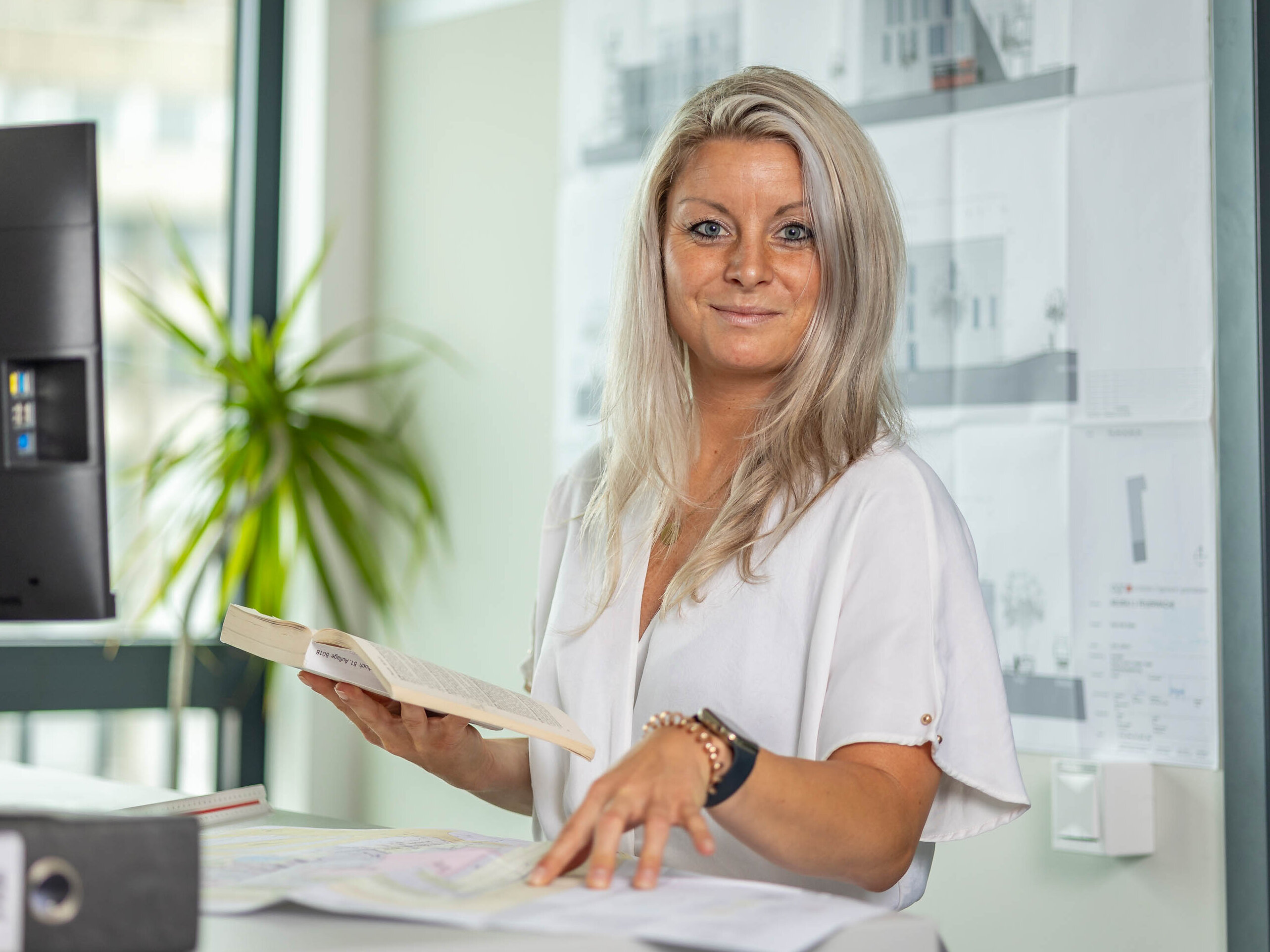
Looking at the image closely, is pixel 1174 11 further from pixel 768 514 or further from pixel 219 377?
pixel 219 377

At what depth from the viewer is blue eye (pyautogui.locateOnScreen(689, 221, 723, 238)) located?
1.57 m

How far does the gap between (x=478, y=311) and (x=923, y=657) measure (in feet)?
7.47

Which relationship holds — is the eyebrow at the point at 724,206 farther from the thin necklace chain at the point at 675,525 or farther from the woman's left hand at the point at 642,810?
the woman's left hand at the point at 642,810

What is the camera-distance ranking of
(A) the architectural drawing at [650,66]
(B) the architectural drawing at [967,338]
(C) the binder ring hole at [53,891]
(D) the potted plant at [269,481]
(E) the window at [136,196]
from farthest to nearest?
1. (E) the window at [136,196]
2. (D) the potted plant at [269,481]
3. (A) the architectural drawing at [650,66]
4. (B) the architectural drawing at [967,338]
5. (C) the binder ring hole at [53,891]

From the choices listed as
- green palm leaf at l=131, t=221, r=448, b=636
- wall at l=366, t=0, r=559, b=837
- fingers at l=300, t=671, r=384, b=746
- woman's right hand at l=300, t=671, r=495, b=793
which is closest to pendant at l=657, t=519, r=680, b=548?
woman's right hand at l=300, t=671, r=495, b=793

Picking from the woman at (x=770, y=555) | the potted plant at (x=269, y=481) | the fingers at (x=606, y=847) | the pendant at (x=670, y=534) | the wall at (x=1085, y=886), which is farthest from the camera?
the potted plant at (x=269, y=481)

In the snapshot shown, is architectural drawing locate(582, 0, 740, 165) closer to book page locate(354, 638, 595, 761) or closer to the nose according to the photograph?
the nose

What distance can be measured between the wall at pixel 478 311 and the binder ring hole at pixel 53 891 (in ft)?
7.96

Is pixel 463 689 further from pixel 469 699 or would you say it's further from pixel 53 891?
pixel 53 891

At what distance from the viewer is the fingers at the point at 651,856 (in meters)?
0.86

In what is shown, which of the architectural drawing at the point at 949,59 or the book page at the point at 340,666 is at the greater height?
the architectural drawing at the point at 949,59

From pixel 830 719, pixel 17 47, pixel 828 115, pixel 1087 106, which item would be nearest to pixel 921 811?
pixel 830 719

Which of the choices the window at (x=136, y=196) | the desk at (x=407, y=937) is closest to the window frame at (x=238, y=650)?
the window at (x=136, y=196)

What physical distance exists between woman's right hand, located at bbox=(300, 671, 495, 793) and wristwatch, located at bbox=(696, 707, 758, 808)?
324mm
